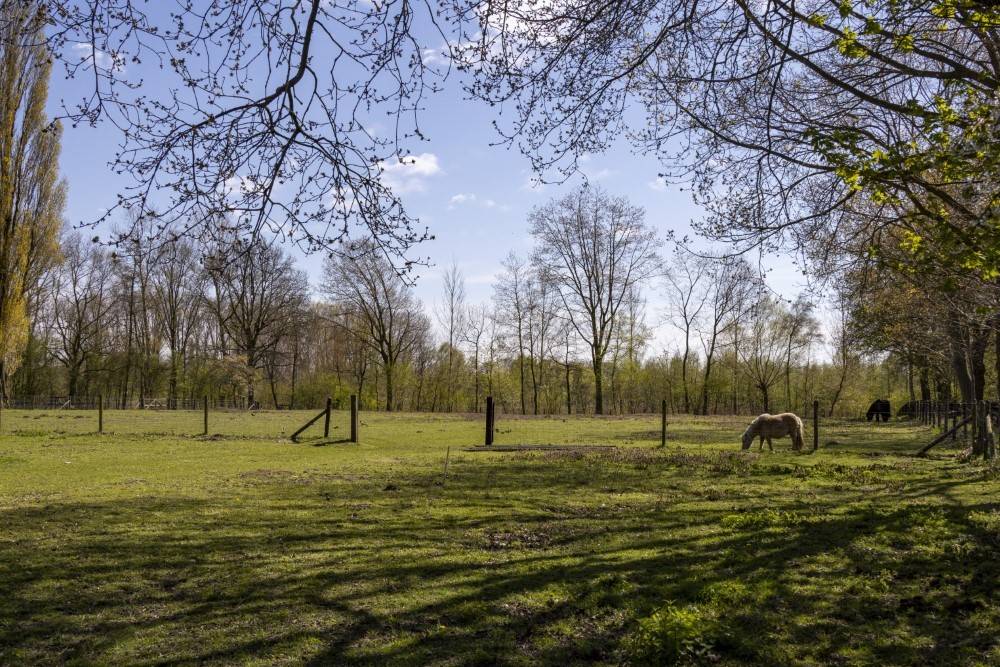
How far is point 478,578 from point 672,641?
2294 mm

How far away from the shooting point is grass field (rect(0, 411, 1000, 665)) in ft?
15.4

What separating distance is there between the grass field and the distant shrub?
0.02 meters

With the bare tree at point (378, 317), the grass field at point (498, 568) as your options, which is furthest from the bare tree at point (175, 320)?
the grass field at point (498, 568)

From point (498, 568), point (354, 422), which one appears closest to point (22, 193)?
point (354, 422)

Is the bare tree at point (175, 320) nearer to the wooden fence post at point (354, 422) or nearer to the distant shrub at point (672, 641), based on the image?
the wooden fence post at point (354, 422)

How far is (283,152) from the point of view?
237 inches

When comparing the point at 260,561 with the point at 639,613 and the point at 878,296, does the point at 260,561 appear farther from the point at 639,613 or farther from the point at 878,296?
the point at 878,296

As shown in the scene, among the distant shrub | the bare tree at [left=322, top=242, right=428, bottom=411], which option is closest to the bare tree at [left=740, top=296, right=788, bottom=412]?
the bare tree at [left=322, top=242, right=428, bottom=411]

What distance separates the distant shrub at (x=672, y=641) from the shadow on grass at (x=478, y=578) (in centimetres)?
15

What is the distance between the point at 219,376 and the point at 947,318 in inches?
2084

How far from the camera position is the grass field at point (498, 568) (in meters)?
4.70

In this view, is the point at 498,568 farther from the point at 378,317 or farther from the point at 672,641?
the point at 378,317

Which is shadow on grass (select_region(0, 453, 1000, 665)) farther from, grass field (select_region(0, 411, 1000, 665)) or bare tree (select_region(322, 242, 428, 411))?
bare tree (select_region(322, 242, 428, 411))

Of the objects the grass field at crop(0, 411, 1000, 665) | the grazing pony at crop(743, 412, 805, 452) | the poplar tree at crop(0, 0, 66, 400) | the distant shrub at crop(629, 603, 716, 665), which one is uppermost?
the poplar tree at crop(0, 0, 66, 400)
